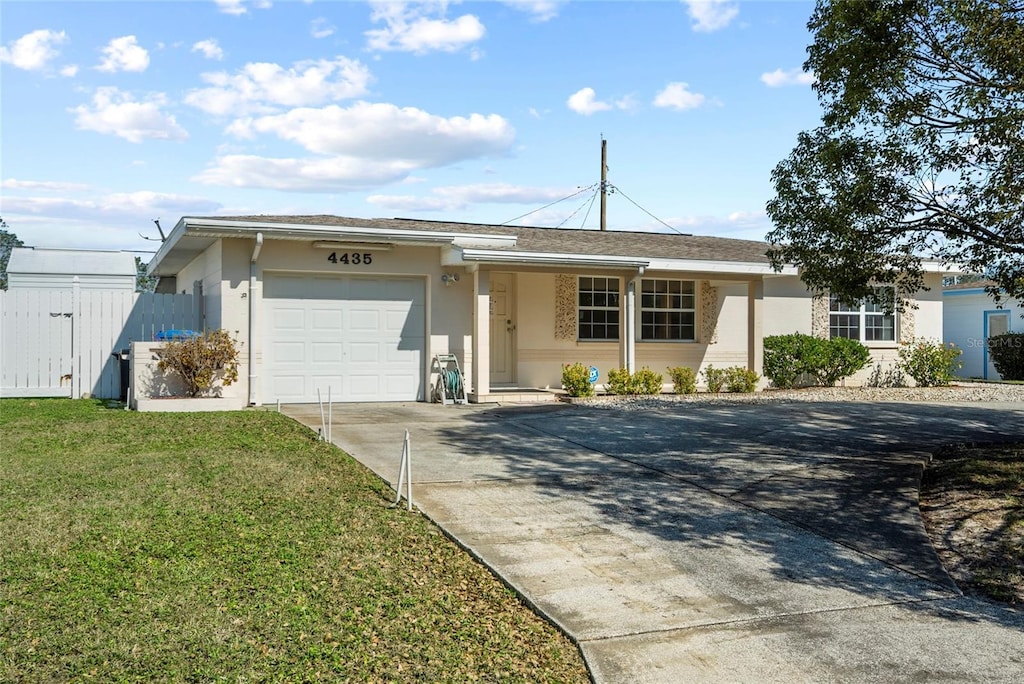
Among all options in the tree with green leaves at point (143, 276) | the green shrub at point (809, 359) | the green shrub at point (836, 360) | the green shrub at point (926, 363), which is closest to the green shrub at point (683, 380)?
the green shrub at point (809, 359)

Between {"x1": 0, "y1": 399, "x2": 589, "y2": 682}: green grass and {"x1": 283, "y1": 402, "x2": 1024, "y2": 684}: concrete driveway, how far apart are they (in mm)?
446

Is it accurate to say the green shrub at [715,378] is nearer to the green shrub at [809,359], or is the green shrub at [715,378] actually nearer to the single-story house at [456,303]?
the single-story house at [456,303]

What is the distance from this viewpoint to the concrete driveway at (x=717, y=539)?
4.61 meters

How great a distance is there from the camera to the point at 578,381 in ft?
52.1

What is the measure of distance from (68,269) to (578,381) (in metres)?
15.4

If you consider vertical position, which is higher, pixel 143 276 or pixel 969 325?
pixel 143 276

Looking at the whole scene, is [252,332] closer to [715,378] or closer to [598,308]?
[598,308]

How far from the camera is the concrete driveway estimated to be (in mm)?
4613

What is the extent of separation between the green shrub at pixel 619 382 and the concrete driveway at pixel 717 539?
159 inches

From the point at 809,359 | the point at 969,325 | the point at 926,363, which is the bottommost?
the point at 926,363

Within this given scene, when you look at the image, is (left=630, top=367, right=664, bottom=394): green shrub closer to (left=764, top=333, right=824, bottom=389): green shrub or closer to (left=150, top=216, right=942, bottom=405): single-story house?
(left=150, top=216, right=942, bottom=405): single-story house

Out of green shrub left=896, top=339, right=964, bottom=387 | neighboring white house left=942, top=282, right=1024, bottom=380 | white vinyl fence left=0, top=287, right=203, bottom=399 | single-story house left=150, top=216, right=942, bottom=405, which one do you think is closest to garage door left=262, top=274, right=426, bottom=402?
single-story house left=150, top=216, right=942, bottom=405

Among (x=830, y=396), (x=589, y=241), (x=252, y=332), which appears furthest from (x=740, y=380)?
(x=252, y=332)

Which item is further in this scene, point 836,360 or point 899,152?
point 836,360
